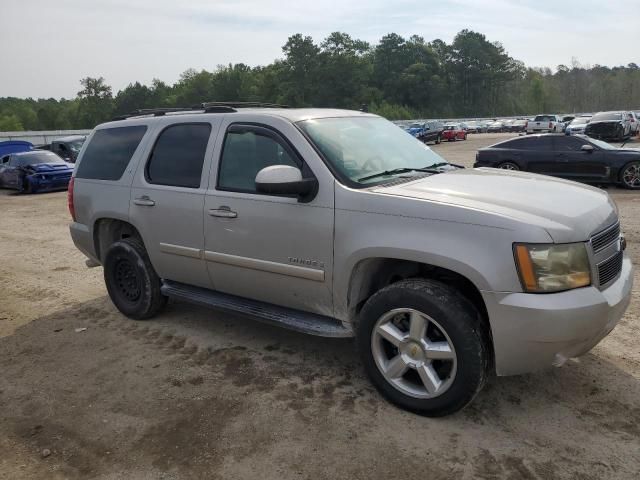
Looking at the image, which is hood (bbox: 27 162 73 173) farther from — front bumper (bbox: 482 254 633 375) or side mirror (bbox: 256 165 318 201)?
front bumper (bbox: 482 254 633 375)

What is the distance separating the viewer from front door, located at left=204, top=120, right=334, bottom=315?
11.9 feet

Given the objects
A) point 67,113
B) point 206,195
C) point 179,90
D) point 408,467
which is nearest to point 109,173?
point 206,195

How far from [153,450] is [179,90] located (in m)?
132

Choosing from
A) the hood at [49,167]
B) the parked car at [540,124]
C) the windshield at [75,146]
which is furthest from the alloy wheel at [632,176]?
the parked car at [540,124]

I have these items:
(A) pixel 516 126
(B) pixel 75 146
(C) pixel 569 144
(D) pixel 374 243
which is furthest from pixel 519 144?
(A) pixel 516 126

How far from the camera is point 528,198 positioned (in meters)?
3.29

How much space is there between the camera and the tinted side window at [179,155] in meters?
4.39

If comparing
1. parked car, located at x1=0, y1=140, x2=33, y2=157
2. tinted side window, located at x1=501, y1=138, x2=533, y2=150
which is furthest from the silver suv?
parked car, located at x1=0, y1=140, x2=33, y2=157

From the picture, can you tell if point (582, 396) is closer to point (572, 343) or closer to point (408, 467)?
point (572, 343)

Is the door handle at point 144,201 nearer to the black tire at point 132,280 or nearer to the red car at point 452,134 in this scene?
the black tire at point 132,280

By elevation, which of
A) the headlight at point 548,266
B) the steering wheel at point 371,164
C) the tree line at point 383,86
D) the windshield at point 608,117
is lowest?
the headlight at point 548,266

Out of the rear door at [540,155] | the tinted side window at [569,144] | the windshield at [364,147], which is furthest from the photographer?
the rear door at [540,155]

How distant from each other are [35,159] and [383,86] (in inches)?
3863

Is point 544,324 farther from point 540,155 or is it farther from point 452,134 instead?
point 452,134
